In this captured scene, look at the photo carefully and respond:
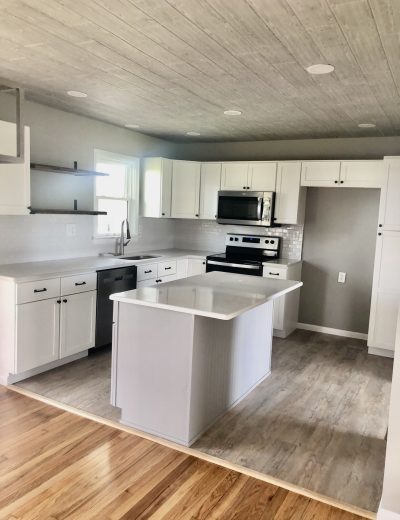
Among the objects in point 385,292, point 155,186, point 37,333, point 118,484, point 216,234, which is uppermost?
point 155,186

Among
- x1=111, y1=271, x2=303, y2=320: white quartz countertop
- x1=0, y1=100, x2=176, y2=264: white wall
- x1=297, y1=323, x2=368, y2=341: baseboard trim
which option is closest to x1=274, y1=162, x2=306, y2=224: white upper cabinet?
x1=297, y1=323, x2=368, y2=341: baseboard trim

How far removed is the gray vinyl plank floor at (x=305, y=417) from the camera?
247cm

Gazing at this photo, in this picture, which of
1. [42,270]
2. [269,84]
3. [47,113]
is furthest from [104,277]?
[269,84]

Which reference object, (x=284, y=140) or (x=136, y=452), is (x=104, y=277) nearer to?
(x=136, y=452)

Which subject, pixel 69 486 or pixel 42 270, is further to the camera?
pixel 42 270

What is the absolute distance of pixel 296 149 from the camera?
5367 millimetres

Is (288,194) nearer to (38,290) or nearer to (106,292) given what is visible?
(106,292)

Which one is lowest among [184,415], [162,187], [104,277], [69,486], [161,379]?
[69,486]

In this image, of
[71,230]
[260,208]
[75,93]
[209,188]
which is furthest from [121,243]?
[75,93]

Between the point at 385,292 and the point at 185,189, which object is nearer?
the point at 385,292

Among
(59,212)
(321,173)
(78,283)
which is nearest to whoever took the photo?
(78,283)

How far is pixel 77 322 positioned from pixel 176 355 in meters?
1.55

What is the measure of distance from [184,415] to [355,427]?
48.5 inches

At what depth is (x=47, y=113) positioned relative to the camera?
4.11m
